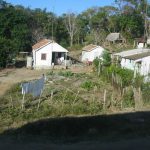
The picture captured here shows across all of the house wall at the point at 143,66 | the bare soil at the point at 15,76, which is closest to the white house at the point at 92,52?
the bare soil at the point at 15,76

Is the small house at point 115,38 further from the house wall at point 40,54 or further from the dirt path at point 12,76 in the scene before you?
the dirt path at point 12,76

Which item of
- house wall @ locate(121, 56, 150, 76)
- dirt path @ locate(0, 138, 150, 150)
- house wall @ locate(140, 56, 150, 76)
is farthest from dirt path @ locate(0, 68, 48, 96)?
dirt path @ locate(0, 138, 150, 150)

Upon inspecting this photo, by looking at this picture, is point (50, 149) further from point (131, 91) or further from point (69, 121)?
point (131, 91)

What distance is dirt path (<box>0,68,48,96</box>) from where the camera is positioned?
31.1m

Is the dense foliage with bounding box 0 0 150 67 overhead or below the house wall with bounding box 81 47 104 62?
overhead

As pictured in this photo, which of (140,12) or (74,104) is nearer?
(74,104)

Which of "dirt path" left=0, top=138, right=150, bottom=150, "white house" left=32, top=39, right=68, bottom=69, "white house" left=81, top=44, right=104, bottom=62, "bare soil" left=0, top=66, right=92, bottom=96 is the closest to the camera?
"dirt path" left=0, top=138, right=150, bottom=150

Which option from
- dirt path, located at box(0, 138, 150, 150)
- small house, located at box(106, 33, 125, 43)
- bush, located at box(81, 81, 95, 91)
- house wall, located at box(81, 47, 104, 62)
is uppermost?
small house, located at box(106, 33, 125, 43)

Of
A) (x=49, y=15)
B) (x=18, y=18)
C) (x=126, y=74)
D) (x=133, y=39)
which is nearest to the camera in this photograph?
(x=126, y=74)

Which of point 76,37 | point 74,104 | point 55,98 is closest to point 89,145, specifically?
point 74,104

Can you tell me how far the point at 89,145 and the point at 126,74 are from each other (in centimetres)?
1803

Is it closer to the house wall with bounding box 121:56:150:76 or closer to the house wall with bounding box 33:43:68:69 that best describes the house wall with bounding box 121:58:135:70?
the house wall with bounding box 121:56:150:76

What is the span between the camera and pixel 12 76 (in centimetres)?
3784

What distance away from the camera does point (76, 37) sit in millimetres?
80938
